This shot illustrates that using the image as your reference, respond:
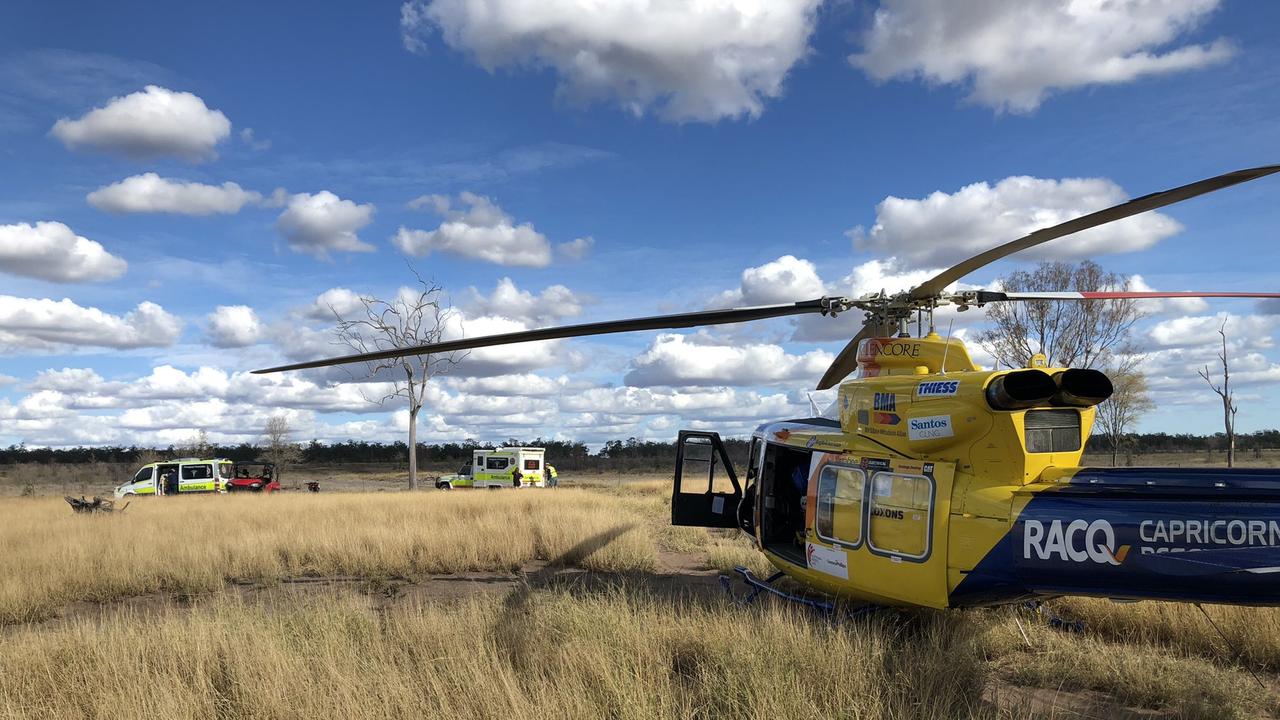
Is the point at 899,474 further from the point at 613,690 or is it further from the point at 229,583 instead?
the point at 229,583

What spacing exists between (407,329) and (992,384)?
28.8 metres

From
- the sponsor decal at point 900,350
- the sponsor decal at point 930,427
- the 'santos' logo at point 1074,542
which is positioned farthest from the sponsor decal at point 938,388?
the 'santos' logo at point 1074,542

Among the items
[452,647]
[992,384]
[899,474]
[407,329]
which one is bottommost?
[452,647]

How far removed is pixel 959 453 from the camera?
641 cm

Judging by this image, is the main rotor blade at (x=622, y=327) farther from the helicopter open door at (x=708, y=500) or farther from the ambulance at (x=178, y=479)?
the ambulance at (x=178, y=479)

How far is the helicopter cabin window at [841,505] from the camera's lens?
7.02 meters

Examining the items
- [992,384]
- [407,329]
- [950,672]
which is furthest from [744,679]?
A: [407,329]

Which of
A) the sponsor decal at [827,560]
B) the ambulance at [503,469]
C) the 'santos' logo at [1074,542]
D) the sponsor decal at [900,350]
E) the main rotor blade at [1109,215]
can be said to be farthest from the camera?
the ambulance at [503,469]

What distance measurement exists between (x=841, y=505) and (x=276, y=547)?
10880mm

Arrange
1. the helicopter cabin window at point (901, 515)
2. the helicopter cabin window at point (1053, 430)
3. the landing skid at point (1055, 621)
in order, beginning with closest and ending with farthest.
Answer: the helicopter cabin window at point (1053, 430)
the helicopter cabin window at point (901, 515)
the landing skid at point (1055, 621)

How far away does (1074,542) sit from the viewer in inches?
221

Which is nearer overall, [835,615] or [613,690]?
[613,690]

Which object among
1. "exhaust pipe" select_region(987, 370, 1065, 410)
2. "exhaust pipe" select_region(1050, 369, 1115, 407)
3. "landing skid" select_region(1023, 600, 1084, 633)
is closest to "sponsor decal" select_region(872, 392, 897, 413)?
"exhaust pipe" select_region(987, 370, 1065, 410)

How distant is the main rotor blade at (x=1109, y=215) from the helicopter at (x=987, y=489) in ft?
0.05
